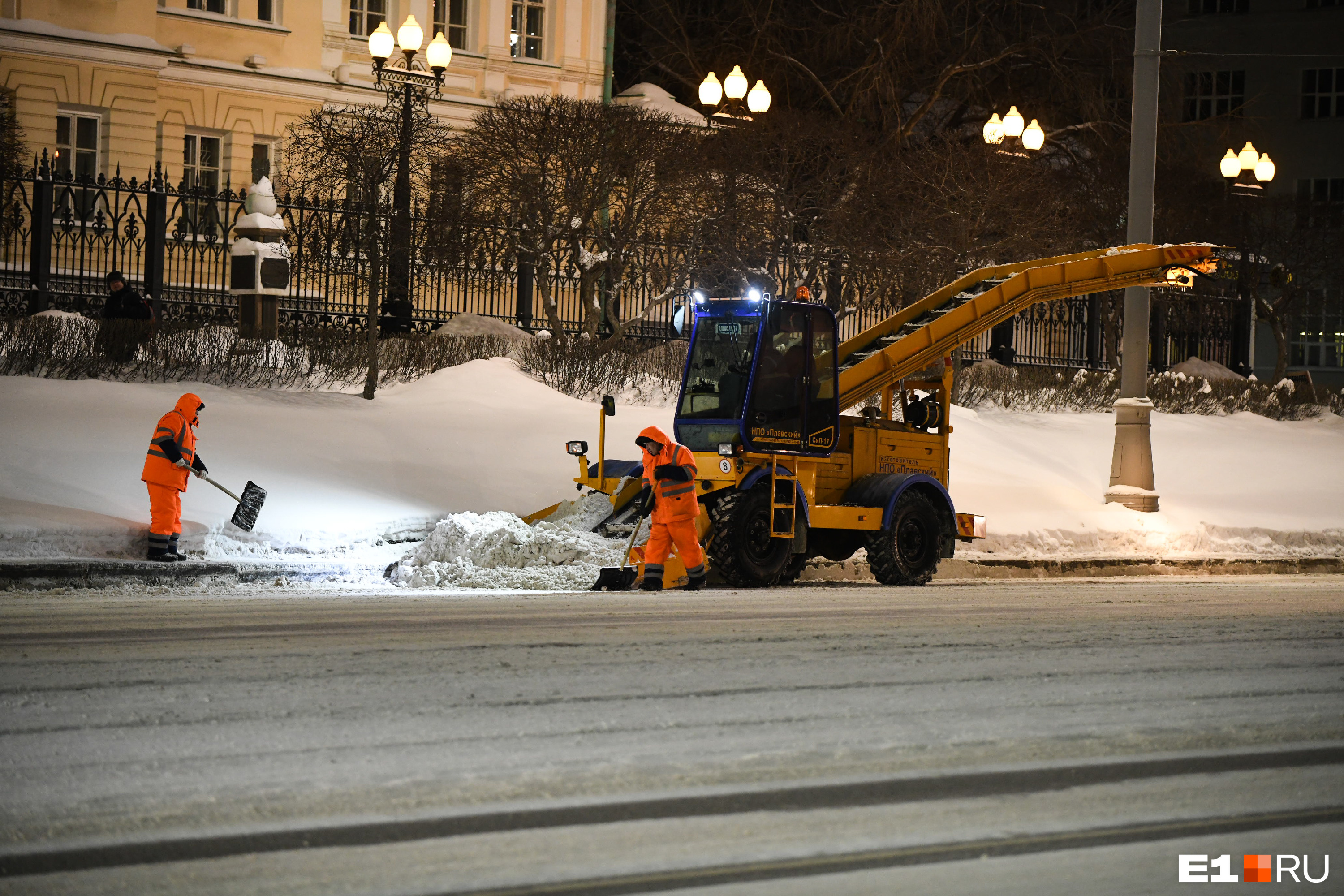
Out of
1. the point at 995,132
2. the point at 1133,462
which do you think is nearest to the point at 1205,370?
the point at 995,132

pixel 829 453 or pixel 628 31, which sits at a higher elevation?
pixel 628 31

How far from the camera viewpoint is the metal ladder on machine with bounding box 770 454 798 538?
43.4ft

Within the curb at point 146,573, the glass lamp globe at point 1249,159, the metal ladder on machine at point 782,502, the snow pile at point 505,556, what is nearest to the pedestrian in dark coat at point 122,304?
the curb at point 146,573

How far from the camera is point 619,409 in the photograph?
2014cm

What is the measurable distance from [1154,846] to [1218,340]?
29.5 meters

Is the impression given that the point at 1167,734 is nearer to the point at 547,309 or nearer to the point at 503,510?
the point at 503,510

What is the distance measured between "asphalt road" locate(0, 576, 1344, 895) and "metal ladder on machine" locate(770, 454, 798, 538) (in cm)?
321

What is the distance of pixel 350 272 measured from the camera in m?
21.4

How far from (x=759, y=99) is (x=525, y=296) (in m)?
5.98

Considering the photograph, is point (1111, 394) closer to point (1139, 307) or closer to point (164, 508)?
point (1139, 307)

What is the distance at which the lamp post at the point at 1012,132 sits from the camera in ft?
78.8

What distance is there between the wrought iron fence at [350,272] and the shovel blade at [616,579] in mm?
6981

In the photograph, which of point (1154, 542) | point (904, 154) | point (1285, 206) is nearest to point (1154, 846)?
point (1154, 542)

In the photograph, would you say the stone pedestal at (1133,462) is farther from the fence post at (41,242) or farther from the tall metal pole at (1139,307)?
the fence post at (41,242)
